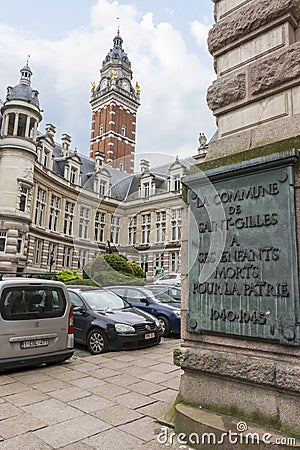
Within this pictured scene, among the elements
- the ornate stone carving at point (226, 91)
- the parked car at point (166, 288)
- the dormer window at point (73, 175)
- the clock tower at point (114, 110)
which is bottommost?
the parked car at point (166, 288)

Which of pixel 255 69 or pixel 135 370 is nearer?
pixel 255 69

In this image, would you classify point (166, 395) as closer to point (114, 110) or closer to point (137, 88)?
point (114, 110)

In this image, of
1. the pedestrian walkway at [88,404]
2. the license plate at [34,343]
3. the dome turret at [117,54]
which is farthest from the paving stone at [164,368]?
the dome turret at [117,54]

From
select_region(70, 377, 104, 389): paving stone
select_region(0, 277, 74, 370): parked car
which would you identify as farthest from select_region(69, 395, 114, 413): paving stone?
select_region(0, 277, 74, 370): parked car

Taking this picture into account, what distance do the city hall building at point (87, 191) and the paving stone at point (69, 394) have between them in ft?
5.85

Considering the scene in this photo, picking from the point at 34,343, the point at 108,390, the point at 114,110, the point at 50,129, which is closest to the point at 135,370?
the point at 108,390

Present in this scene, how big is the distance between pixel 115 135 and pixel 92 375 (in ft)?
172

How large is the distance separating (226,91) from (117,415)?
3756 millimetres

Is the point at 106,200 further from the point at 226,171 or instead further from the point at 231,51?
the point at 231,51

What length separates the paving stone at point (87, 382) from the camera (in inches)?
198

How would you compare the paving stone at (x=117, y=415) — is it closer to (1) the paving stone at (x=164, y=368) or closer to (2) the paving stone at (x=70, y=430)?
(2) the paving stone at (x=70, y=430)

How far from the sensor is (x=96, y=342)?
311 inches

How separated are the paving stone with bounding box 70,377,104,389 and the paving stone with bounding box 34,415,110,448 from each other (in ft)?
4.18

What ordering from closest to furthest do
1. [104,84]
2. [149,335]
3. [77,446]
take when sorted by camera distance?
1. [77,446]
2. [149,335]
3. [104,84]
